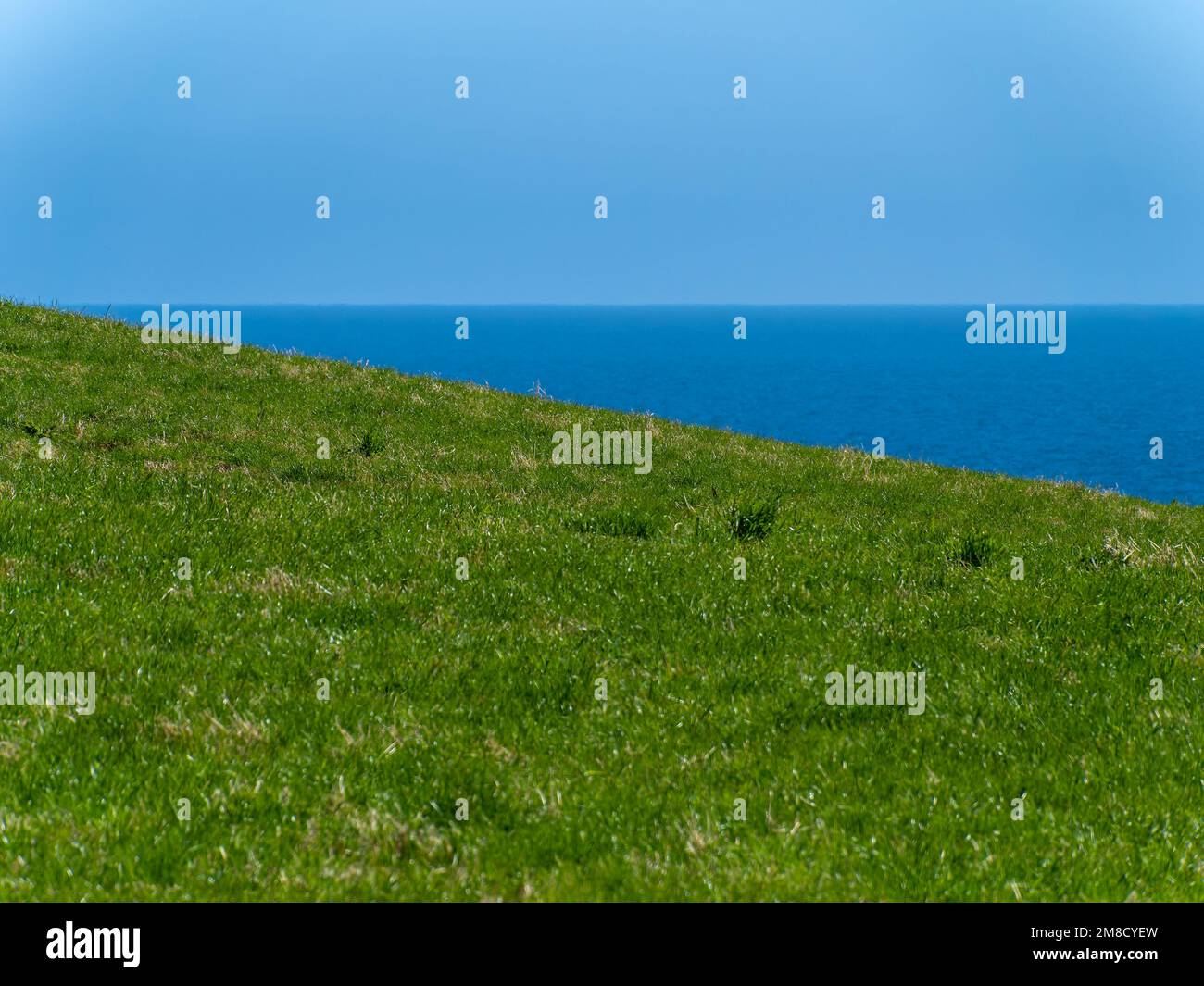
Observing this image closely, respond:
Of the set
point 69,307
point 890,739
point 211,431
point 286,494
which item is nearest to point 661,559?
point 890,739

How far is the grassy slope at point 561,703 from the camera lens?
626cm

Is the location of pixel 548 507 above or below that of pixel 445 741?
above

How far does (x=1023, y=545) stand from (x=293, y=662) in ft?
31.7

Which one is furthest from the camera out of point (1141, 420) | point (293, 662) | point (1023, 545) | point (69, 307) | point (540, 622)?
point (1141, 420)

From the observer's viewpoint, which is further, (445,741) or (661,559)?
(661,559)

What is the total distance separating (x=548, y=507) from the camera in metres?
15.4

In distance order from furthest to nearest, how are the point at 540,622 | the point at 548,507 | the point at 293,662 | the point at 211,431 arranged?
1. the point at 211,431
2. the point at 548,507
3. the point at 540,622
4. the point at 293,662

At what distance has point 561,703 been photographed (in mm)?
8492

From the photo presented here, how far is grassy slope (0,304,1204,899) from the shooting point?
20.5ft
